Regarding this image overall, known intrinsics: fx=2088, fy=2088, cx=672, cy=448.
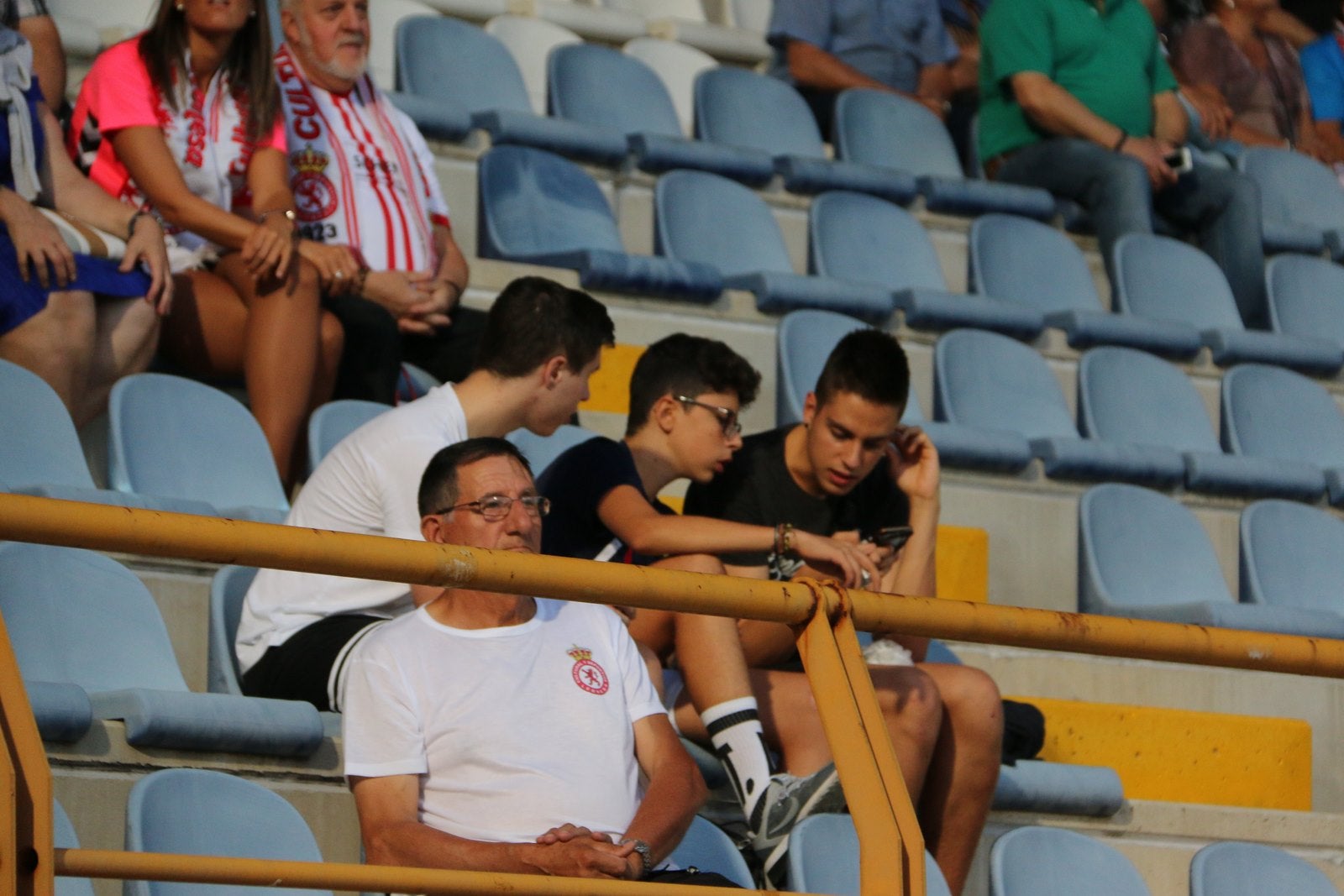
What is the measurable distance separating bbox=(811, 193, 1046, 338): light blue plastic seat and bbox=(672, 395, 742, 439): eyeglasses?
1.57 meters

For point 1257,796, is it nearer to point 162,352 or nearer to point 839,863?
point 839,863

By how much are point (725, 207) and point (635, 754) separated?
256cm

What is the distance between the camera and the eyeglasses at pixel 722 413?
10.8ft

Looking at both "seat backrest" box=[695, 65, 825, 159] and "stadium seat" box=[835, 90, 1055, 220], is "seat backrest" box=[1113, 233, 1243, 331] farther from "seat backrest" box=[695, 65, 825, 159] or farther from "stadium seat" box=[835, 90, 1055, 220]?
"seat backrest" box=[695, 65, 825, 159]

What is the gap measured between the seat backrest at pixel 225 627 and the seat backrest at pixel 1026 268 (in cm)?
265

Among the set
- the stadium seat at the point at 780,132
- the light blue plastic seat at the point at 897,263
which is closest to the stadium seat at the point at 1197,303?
the light blue plastic seat at the point at 897,263

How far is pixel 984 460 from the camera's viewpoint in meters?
4.30

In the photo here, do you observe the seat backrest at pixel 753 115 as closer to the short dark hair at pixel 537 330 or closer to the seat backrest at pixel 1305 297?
the seat backrest at pixel 1305 297

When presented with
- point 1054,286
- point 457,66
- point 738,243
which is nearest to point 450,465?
point 738,243

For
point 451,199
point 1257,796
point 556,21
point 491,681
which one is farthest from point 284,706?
point 556,21

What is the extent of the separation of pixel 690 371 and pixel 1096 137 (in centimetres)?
269

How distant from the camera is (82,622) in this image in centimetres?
276

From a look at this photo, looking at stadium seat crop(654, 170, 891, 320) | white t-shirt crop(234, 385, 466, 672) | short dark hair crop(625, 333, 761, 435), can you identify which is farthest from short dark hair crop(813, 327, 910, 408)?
stadium seat crop(654, 170, 891, 320)

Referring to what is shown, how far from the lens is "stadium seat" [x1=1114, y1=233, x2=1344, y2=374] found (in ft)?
17.1
